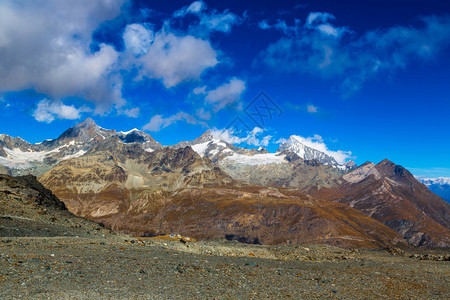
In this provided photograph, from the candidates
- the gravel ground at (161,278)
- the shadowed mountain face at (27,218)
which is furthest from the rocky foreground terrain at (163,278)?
the shadowed mountain face at (27,218)

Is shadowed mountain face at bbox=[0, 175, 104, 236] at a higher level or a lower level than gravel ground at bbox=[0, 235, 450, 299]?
higher

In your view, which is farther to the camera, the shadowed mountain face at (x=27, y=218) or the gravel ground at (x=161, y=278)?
the shadowed mountain face at (x=27, y=218)

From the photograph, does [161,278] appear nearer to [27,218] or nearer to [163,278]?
[163,278]

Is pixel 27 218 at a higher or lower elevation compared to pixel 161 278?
higher

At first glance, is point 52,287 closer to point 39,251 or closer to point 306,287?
point 39,251

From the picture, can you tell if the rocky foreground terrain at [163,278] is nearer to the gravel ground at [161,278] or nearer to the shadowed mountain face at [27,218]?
the gravel ground at [161,278]

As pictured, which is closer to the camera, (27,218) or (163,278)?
(163,278)

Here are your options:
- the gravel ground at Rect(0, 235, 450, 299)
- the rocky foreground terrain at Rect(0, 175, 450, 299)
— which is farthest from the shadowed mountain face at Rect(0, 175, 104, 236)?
the gravel ground at Rect(0, 235, 450, 299)

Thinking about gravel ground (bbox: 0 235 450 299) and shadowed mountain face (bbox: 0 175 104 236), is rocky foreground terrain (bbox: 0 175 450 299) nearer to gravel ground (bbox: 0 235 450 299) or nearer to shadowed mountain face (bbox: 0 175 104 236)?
gravel ground (bbox: 0 235 450 299)

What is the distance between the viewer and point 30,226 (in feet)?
120

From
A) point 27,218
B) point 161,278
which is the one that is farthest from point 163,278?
point 27,218

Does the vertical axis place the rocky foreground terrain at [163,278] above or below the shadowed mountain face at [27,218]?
below

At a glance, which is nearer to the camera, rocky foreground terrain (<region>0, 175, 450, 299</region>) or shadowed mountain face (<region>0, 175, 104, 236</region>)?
rocky foreground terrain (<region>0, 175, 450, 299</region>)

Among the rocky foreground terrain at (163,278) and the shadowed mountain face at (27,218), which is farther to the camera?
the shadowed mountain face at (27,218)
